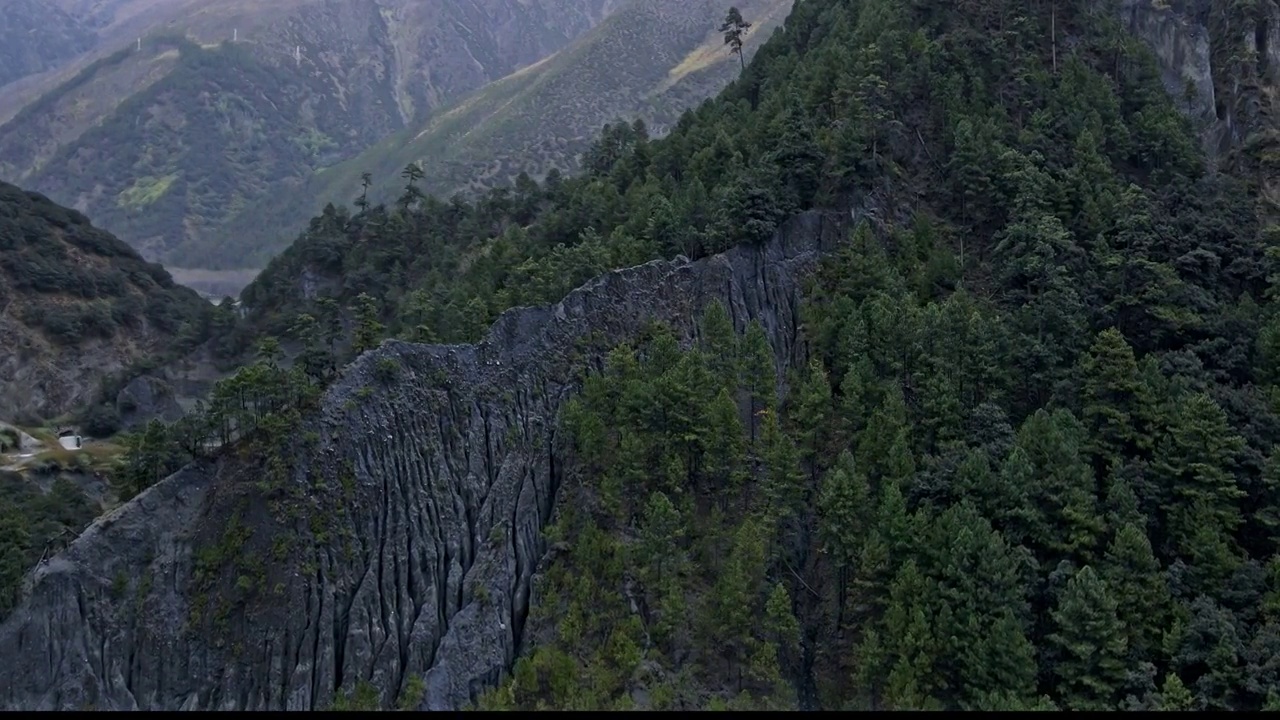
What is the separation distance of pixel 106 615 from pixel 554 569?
16115 mm

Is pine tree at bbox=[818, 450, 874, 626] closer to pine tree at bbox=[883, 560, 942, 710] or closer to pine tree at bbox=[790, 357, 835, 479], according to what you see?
pine tree at bbox=[883, 560, 942, 710]

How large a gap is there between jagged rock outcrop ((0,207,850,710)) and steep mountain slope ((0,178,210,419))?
2004 inches

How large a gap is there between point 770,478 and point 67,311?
74.2 meters

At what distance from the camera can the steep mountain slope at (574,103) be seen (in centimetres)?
16688

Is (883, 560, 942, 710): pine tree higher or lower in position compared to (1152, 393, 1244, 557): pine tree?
lower

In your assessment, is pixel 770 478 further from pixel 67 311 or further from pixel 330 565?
pixel 67 311

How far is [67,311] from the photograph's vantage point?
9812 centimetres

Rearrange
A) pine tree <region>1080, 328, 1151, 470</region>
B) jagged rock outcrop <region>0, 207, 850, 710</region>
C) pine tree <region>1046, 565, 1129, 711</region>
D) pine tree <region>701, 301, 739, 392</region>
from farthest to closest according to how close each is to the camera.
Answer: pine tree <region>701, 301, 739, 392</region> < pine tree <region>1080, 328, 1151, 470</region> < jagged rock outcrop <region>0, 207, 850, 710</region> < pine tree <region>1046, 565, 1129, 711</region>

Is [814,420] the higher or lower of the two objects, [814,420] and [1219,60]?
the lower

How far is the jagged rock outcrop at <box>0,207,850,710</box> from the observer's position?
42719mm

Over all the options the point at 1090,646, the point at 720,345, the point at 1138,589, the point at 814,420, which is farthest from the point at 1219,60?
the point at 1090,646

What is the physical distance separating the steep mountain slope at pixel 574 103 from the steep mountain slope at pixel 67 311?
5757cm

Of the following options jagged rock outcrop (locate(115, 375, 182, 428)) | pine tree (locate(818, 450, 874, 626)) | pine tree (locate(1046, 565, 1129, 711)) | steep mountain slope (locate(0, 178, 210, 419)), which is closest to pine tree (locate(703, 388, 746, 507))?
pine tree (locate(818, 450, 874, 626))

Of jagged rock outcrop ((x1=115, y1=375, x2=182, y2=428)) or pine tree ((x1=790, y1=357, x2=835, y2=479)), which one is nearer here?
pine tree ((x1=790, y1=357, x2=835, y2=479))
